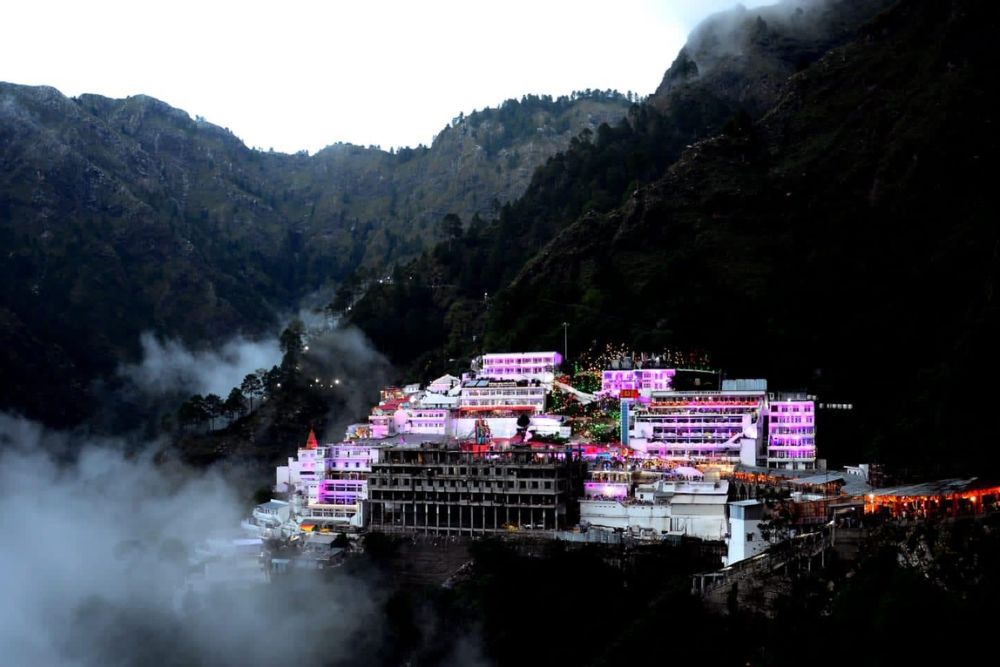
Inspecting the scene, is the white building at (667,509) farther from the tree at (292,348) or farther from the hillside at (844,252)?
the tree at (292,348)

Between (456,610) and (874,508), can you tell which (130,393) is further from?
(874,508)

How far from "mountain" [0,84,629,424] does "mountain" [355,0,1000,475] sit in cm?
3152

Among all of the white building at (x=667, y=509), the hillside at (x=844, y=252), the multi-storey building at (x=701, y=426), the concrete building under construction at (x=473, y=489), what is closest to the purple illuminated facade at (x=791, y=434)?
the multi-storey building at (x=701, y=426)

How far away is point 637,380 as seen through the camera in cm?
7831

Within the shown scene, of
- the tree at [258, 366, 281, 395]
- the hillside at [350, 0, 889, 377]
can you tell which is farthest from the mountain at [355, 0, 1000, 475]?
the tree at [258, 366, 281, 395]

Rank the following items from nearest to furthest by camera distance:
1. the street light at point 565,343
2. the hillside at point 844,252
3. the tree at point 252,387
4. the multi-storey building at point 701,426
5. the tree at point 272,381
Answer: the multi-storey building at point 701,426 < the hillside at point 844,252 < the street light at point 565,343 < the tree at point 272,381 < the tree at point 252,387

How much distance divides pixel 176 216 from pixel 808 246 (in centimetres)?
9812

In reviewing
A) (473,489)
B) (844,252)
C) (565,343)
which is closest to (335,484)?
(473,489)

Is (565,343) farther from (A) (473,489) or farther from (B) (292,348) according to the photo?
(B) (292,348)

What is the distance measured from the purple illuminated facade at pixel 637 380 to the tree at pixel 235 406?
37426mm

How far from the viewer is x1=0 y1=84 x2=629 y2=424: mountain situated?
126 meters

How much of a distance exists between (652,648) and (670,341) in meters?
35.9

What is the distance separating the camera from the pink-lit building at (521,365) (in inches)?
3344

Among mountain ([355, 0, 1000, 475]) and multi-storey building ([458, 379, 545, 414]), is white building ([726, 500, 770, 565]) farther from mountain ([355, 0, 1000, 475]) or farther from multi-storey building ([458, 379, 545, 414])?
multi-storey building ([458, 379, 545, 414])
